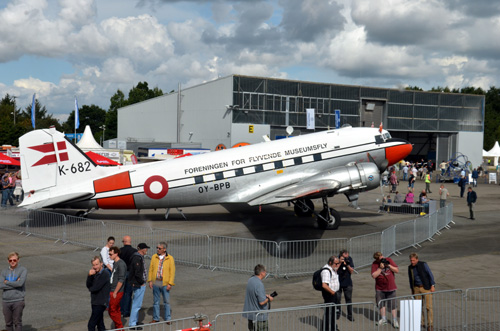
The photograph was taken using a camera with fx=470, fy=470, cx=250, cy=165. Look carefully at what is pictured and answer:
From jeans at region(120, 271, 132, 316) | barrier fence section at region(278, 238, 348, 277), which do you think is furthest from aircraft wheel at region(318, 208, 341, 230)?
jeans at region(120, 271, 132, 316)

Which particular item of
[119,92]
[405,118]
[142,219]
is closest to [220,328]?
[142,219]

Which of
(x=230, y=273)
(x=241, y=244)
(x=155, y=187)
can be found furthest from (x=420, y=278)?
(x=155, y=187)

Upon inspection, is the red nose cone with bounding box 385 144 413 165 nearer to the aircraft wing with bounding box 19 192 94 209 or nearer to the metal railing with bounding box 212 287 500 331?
the metal railing with bounding box 212 287 500 331

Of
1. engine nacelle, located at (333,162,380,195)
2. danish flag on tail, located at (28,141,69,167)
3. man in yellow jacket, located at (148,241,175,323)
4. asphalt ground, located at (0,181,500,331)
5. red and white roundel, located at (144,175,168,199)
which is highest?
danish flag on tail, located at (28,141,69,167)

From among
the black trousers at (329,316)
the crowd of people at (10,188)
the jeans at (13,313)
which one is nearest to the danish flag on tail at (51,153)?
the crowd of people at (10,188)

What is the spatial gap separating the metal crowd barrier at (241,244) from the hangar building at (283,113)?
102 ft

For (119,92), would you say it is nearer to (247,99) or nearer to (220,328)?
(247,99)

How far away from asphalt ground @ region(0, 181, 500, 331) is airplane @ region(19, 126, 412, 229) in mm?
1580

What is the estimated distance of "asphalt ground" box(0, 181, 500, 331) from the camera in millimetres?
11312

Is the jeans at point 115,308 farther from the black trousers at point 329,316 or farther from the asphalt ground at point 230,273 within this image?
the black trousers at point 329,316

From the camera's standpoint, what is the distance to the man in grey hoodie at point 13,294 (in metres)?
8.59

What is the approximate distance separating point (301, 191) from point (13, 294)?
1177 centimetres

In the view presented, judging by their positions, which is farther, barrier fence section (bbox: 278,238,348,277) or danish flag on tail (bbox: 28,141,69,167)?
danish flag on tail (bbox: 28,141,69,167)

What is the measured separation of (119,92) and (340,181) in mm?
118857
